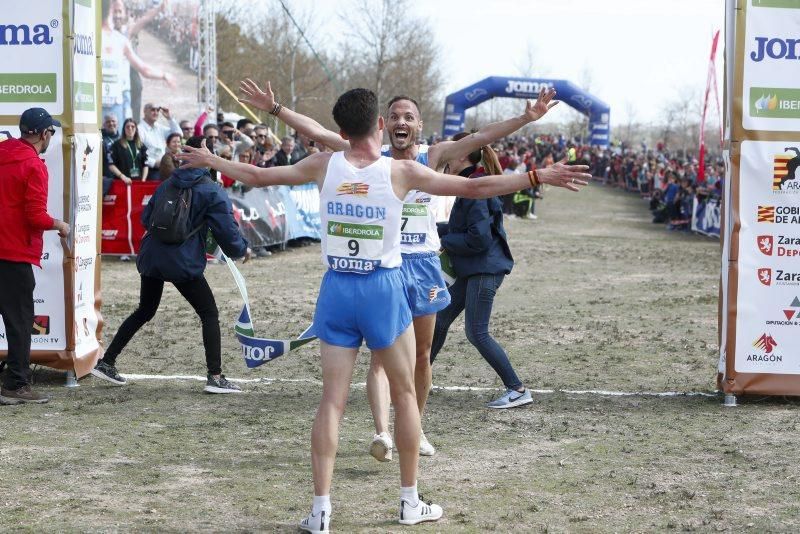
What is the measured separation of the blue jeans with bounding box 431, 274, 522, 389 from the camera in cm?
766

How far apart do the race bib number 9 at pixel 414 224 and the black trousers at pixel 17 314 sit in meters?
2.80

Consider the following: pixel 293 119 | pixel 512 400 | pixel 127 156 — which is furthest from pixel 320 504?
pixel 127 156

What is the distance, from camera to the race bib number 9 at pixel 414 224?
20.4ft

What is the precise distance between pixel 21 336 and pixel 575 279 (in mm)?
10149

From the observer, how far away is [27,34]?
7934mm

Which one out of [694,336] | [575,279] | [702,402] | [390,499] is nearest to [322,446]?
[390,499]

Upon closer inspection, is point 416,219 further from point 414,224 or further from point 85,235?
point 85,235

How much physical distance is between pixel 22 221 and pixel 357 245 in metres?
3.32

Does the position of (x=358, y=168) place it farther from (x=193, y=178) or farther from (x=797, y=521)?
(x=193, y=178)

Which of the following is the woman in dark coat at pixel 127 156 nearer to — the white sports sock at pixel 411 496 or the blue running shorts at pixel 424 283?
the blue running shorts at pixel 424 283

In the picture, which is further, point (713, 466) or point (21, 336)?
point (21, 336)

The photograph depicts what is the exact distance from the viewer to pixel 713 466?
6.27 meters

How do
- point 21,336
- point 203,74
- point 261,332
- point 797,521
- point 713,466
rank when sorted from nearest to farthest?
point 797,521
point 713,466
point 21,336
point 261,332
point 203,74

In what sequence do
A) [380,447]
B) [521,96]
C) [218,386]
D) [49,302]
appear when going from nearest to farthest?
[380,447], [218,386], [49,302], [521,96]
